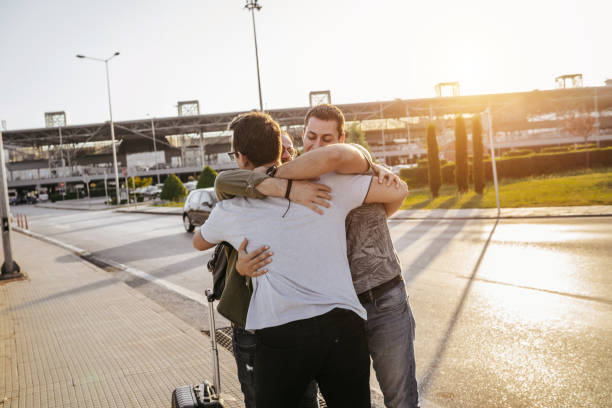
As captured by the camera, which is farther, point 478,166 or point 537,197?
point 478,166

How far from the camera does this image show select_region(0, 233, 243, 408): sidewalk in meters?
3.84

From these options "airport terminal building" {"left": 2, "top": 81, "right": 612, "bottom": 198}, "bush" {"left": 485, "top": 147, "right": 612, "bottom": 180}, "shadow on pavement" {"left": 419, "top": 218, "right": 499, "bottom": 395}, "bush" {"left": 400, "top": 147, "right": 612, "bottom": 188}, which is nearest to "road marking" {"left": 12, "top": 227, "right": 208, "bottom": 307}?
"shadow on pavement" {"left": 419, "top": 218, "right": 499, "bottom": 395}

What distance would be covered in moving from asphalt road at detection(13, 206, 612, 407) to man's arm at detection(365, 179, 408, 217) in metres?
1.97

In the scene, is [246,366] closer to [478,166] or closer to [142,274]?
[142,274]

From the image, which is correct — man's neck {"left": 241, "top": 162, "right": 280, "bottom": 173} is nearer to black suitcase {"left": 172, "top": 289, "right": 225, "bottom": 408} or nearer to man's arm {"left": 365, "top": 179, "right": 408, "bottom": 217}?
man's arm {"left": 365, "top": 179, "right": 408, "bottom": 217}

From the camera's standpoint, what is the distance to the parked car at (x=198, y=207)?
16.1 meters

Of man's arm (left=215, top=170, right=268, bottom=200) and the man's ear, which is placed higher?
the man's ear

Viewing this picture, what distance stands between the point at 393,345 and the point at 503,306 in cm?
414

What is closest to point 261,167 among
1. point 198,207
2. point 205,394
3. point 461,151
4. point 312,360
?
point 312,360

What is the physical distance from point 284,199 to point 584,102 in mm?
84378

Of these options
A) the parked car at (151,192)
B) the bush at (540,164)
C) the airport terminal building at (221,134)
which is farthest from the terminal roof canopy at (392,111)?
the bush at (540,164)

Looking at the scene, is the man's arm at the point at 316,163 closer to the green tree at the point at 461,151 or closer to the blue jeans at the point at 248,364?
the blue jeans at the point at 248,364

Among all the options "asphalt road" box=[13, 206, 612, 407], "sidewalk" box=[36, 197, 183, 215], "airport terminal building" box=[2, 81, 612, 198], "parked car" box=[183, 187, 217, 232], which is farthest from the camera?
"airport terminal building" box=[2, 81, 612, 198]

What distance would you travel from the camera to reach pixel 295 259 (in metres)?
1.91
